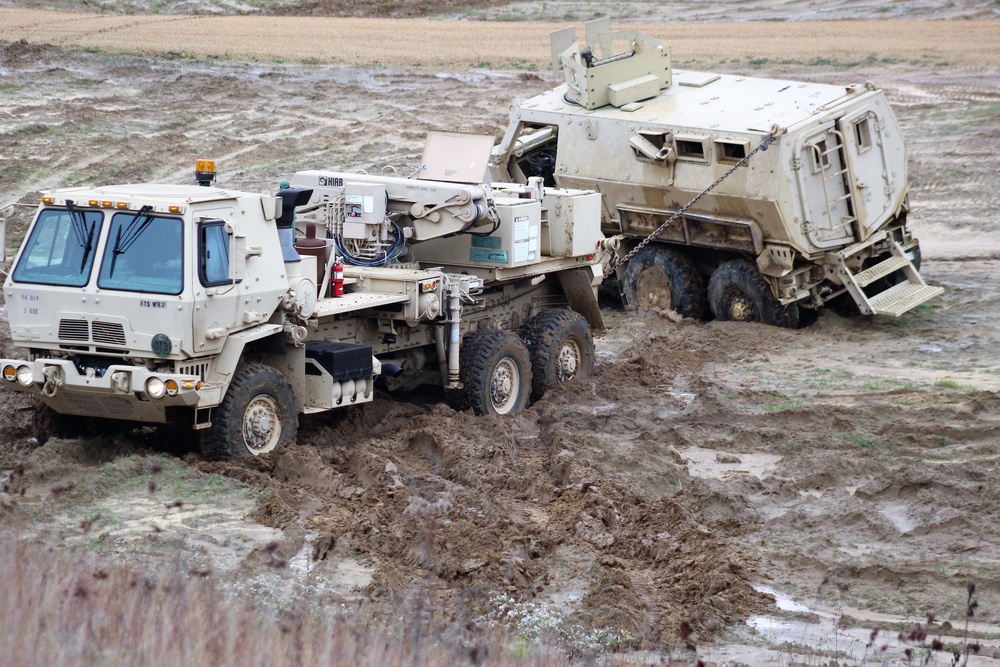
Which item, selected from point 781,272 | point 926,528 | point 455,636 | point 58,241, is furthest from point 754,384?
Answer: point 455,636

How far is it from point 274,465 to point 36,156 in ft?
48.5

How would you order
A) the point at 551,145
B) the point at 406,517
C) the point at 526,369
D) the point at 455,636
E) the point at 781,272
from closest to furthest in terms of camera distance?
the point at 455,636 → the point at 406,517 → the point at 526,369 → the point at 781,272 → the point at 551,145

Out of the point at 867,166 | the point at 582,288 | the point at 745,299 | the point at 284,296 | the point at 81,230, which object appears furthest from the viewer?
the point at 745,299

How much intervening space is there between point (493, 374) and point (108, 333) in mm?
3808

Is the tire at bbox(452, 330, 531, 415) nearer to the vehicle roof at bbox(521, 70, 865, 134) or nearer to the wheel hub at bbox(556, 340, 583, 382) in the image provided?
the wheel hub at bbox(556, 340, 583, 382)

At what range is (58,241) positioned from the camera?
32.2 feet

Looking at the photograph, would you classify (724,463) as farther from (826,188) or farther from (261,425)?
(826,188)

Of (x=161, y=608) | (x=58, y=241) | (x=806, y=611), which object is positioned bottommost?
(x=806, y=611)

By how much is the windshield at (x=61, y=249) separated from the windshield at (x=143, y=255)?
134mm

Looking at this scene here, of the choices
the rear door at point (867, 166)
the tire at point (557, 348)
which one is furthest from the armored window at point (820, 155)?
the tire at point (557, 348)

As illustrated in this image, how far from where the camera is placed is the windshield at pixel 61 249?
31.8ft

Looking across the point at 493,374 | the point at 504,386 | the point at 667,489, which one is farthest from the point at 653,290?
the point at 667,489

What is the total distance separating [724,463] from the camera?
1136 centimetres

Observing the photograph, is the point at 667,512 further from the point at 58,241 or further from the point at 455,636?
the point at 58,241
